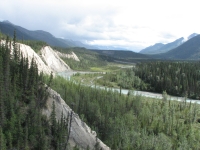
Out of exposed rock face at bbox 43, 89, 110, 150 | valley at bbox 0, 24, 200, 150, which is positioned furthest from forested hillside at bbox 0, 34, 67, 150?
exposed rock face at bbox 43, 89, 110, 150

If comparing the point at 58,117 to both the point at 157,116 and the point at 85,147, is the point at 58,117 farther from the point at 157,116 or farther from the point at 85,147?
the point at 157,116

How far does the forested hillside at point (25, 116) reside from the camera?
183 ft

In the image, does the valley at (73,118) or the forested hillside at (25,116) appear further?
the valley at (73,118)

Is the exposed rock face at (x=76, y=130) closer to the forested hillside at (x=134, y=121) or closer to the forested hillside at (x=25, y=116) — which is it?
the forested hillside at (x=25, y=116)

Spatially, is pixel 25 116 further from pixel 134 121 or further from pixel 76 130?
pixel 134 121

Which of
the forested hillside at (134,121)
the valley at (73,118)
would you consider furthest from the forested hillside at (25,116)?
the forested hillside at (134,121)

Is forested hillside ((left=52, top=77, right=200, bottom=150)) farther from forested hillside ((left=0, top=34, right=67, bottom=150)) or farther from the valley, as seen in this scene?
forested hillside ((left=0, top=34, right=67, bottom=150))

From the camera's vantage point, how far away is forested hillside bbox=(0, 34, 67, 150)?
183 feet

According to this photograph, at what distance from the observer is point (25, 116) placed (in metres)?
63.1

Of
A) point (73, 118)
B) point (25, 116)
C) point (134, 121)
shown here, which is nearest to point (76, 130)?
point (73, 118)

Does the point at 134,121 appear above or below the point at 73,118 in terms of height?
below

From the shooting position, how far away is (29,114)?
63.8m

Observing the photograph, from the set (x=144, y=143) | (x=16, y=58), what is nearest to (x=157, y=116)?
(x=144, y=143)

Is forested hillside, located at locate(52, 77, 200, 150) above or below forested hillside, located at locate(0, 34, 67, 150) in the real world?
below
